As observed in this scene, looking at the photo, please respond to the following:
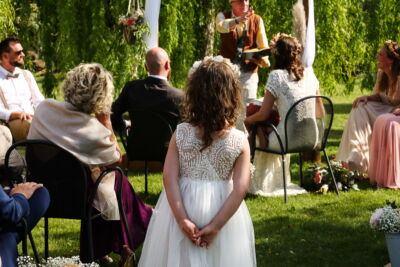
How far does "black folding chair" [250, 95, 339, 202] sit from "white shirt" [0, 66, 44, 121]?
2.23 meters

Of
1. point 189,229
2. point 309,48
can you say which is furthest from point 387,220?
point 309,48

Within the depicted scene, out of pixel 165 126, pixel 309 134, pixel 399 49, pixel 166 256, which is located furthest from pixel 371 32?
pixel 166 256

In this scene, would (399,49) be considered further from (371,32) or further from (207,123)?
(207,123)

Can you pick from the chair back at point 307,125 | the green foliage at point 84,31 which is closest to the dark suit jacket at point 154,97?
the chair back at point 307,125

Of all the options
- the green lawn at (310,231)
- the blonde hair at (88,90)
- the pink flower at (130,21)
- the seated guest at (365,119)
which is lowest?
the green lawn at (310,231)

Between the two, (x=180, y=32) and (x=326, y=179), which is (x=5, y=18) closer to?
(x=180, y=32)

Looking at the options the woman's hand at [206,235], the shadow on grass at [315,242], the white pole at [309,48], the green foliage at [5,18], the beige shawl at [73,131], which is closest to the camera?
the woman's hand at [206,235]

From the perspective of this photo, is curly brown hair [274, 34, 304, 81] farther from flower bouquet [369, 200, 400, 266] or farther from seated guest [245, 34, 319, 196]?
flower bouquet [369, 200, 400, 266]

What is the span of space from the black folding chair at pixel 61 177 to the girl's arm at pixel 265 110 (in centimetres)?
247

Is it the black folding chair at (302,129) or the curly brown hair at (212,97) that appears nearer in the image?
the curly brown hair at (212,97)

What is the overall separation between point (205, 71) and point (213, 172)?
1.57 ft

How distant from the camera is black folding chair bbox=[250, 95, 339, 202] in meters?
6.41

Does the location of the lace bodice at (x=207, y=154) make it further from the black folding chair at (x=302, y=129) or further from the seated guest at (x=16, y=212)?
the black folding chair at (x=302, y=129)

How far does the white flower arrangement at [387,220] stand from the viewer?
14.0 ft
